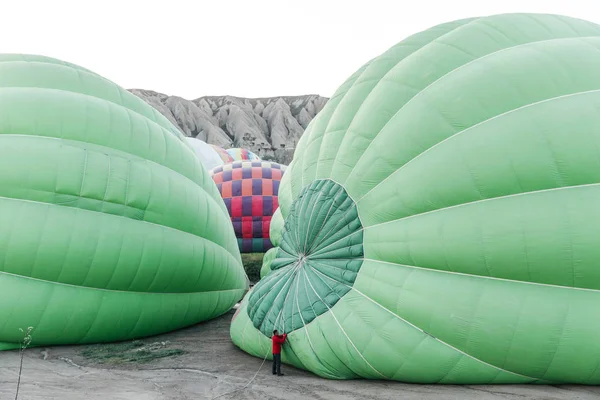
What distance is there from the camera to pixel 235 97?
8094 centimetres

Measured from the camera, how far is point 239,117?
73.7 meters

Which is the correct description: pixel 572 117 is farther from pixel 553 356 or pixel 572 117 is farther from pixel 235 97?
pixel 235 97

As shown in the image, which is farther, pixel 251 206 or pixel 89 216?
pixel 251 206

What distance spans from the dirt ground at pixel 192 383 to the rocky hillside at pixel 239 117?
58.5 m

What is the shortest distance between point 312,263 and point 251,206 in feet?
25.0

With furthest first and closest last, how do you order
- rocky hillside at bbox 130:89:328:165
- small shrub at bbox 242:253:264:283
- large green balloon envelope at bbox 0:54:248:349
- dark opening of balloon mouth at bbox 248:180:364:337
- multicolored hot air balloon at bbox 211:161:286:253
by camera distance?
rocky hillside at bbox 130:89:328:165
multicolored hot air balloon at bbox 211:161:286:253
small shrub at bbox 242:253:264:283
large green balloon envelope at bbox 0:54:248:349
dark opening of balloon mouth at bbox 248:180:364:337

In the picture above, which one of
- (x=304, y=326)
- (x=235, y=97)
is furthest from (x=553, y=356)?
(x=235, y=97)

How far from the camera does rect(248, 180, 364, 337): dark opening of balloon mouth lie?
517cm

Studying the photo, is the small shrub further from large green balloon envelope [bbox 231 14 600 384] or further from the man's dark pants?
the man's dark pants

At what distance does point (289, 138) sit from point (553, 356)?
227ft

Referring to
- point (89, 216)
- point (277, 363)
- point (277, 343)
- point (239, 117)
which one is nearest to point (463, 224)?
point (277, 343)

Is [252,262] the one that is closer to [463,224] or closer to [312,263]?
[312,263]

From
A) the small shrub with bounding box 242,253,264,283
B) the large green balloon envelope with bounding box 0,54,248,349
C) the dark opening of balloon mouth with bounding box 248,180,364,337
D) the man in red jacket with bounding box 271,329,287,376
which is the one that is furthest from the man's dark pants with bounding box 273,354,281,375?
the small shrub with bounding box 242,253,264,283

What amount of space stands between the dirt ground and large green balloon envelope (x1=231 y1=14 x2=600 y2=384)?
5.9 inches
